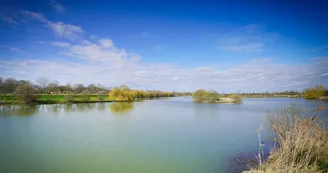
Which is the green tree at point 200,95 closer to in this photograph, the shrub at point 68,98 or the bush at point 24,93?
the shrub at point 68,98

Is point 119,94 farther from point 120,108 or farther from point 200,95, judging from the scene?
point 200,95

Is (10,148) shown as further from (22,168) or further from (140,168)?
(140,168)

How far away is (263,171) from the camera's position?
192 inches

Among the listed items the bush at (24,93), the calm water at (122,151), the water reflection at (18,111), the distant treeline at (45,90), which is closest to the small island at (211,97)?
the distant treeline at (45,90)

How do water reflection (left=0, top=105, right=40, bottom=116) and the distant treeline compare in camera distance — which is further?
the distant treeline

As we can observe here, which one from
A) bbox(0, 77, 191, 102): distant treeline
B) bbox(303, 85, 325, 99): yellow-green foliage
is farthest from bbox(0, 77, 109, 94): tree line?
bbox(303, 85, 325, 99): yellow-green foliage

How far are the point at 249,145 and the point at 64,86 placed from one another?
69727 millimetres

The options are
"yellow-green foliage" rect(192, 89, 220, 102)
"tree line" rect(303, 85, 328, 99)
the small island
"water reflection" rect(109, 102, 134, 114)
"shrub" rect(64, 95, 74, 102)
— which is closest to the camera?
"water reflection" rect(109, 102, 134, 114)

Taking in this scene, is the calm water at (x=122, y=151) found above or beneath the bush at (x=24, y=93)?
beneath

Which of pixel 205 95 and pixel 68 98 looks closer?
pixel 68 98

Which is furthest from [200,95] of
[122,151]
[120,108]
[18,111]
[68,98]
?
[122,151]

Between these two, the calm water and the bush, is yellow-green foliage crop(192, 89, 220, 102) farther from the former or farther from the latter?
the bush

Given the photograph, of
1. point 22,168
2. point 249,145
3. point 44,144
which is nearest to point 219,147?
point 249,145

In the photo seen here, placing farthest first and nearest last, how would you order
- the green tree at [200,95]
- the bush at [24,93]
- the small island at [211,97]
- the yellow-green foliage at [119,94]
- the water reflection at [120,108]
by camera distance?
the green tree at [200,95] < the yellow-green foliage at [119,94] < the small island at [211,97] < the bush at [24,93] < the water reflection at [120,108]
